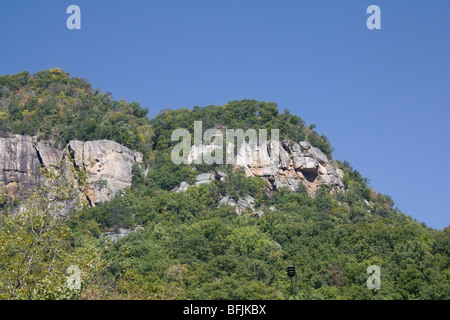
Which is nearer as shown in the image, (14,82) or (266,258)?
(266,258)

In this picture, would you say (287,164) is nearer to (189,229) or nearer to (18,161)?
(189,229)

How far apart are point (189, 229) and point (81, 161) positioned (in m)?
17.2

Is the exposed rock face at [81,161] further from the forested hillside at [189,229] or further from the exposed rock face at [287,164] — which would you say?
the exposed rock face at [287,164]

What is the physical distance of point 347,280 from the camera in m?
45.7

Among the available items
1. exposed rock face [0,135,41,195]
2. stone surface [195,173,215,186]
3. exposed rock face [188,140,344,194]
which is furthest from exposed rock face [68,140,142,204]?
stone surface [195,173,215,186]

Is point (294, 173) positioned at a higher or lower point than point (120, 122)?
lower

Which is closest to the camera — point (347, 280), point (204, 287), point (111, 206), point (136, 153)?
point (204, 287)

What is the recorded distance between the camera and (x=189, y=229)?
57844 millimetres

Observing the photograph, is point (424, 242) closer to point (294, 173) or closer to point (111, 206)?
point (294, 173)

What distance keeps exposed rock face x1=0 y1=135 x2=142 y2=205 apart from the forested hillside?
173 centimetres

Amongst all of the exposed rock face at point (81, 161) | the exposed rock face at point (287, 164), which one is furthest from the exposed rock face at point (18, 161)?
the exposed rock face at point (287, 164)

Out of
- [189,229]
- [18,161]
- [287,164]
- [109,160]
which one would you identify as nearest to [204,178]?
[287,164]
